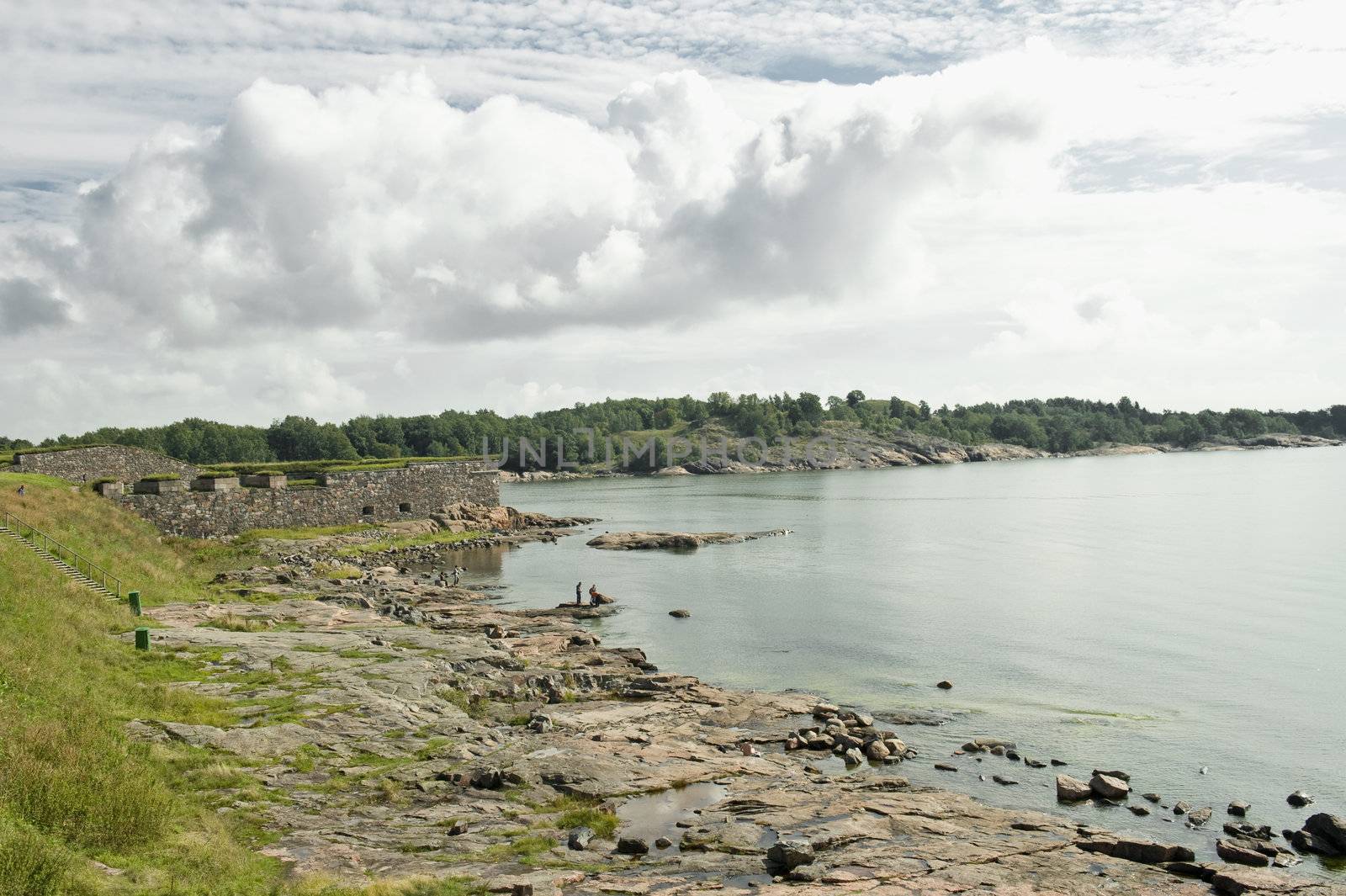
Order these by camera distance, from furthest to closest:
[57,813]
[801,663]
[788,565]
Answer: [788,565], [801,663], [57,813]

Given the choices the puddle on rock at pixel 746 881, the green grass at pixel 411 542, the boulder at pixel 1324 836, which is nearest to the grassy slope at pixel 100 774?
the puddle on rock at pixel 746 881

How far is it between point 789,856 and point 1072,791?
35.2 feet

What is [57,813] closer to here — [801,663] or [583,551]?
[801,663]

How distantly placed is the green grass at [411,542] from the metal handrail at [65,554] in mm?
34509

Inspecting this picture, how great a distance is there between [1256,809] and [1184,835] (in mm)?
3793

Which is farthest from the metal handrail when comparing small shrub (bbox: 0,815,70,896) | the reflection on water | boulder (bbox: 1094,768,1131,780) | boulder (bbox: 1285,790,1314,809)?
boulder (bbox: 1285,790,1314,809)

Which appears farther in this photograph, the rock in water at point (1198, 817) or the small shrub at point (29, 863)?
the rock in water at point (1198, 817)

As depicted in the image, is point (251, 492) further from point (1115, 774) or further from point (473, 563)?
point (1115, 774)

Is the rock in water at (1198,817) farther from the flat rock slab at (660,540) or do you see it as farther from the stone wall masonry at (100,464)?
the stone wall masonry at (100,464)

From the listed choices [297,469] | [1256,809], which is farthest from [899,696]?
[297,469]

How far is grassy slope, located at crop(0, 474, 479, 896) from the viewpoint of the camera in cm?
1457

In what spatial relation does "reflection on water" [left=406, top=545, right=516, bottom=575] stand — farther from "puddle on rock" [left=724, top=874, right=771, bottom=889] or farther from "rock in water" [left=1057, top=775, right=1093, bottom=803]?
"puddle on rock" [left=724, top=874, right=771, bottom=889]

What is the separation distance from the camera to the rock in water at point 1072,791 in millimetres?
26031

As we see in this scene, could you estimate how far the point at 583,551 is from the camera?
292 ft
